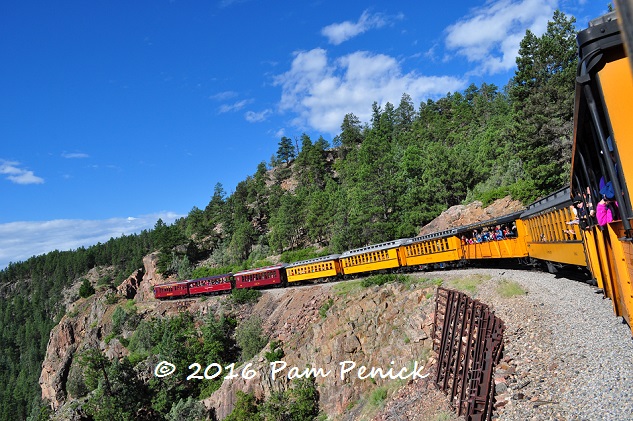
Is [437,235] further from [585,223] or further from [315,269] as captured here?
[585,223]

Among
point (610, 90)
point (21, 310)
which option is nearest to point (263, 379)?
point (610, 90)

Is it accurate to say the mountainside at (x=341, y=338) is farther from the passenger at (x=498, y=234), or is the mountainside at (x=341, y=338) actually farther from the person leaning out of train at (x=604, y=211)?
the person leaning out of train at (x=604, y=211)

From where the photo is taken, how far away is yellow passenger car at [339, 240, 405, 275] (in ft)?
109

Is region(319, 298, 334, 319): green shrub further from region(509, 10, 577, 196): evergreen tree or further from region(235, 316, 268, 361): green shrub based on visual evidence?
region(509, 10, 577, 196): evergreen tree

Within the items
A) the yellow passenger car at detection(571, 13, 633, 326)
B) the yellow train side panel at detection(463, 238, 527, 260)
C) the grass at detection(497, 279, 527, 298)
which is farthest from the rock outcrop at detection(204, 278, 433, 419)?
the yellow passenger car at detection(571, 13, 633, 326)

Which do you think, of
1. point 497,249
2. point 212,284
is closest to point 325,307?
point 497,249

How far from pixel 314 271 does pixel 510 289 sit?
26005mm

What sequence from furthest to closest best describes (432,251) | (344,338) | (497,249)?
(432,251) < (344,338) < (497,249)

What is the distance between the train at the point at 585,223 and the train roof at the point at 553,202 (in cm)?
6

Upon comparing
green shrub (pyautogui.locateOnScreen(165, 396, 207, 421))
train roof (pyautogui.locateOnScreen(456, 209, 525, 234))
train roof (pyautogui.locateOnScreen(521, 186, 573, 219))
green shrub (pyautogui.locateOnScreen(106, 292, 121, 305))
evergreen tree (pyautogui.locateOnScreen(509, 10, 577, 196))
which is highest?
evergreen tree (pyautogui.locateOnScreen(509, 10, 577, 196))

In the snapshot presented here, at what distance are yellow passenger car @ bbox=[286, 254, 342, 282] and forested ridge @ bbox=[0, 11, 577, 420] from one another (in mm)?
11713

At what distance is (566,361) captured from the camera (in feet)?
30.8

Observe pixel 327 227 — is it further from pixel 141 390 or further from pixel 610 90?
pixel 610 90

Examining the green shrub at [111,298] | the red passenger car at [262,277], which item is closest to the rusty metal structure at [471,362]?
the red passenger car at [262,277]
